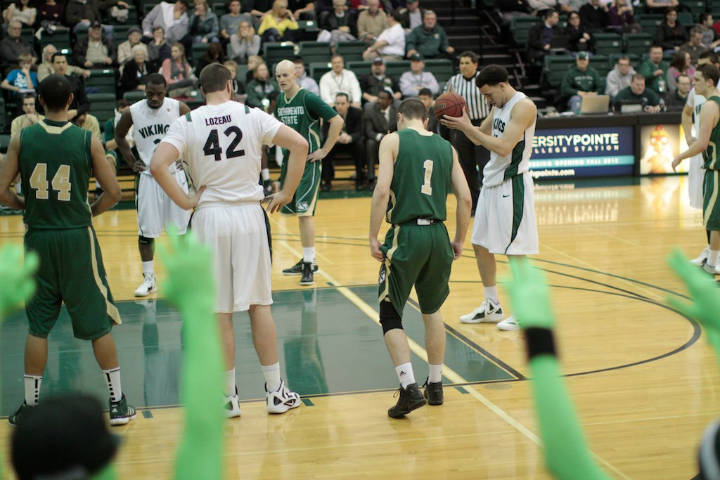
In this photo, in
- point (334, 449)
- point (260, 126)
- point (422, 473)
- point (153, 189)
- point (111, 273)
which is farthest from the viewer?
point (111, 273)

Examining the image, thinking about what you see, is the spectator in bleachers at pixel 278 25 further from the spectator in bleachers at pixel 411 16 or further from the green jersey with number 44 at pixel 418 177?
the green jersey with number 44 at pixel 418 177

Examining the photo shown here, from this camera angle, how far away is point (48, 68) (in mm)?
16562

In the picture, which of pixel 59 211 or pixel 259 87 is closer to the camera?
pixel 59 211

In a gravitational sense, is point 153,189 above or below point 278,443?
above

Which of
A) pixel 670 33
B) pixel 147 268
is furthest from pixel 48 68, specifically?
A: pixel 670 33

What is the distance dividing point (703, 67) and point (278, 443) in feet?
19.8

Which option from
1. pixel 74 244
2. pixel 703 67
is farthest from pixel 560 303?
pixel 74 244

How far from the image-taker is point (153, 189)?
8992mm

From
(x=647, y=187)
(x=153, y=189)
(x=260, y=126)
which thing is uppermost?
(x=260, y=126)

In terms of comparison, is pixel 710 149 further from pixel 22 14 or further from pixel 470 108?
pixel 22 14

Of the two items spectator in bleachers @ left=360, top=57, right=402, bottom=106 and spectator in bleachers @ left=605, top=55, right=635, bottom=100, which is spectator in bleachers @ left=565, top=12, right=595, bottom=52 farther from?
spectator in bleachers @ left=360, top=57, right=402, bottom=106

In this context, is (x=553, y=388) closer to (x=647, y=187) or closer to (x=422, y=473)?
(x=422, y=473)

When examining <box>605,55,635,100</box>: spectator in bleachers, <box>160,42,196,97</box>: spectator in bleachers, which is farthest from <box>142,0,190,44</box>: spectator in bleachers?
<box>605,55,635,100</box>: spectator in bleachers

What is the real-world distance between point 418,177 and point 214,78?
1.38 m
